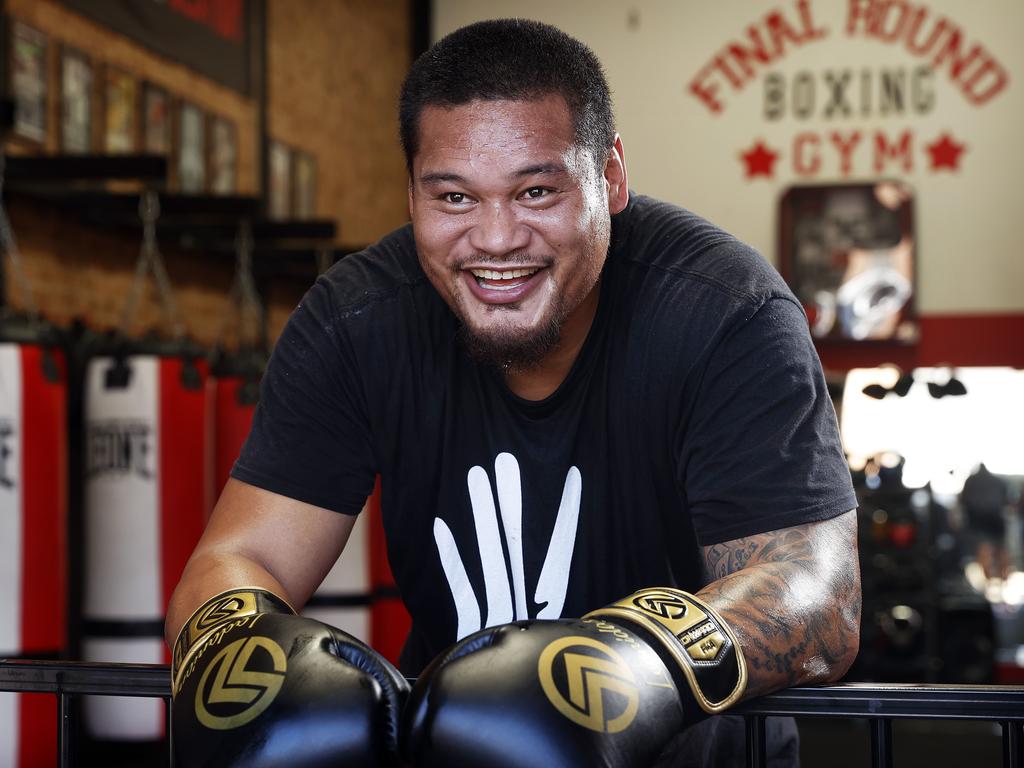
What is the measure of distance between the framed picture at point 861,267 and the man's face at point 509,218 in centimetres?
521

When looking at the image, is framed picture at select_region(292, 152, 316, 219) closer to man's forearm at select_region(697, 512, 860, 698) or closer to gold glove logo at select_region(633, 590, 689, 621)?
man's forearm at select_region(697, 512, 860, 698)

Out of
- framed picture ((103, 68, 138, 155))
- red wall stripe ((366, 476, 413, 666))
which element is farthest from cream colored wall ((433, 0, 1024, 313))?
red wall stripe ((366, 476, 413, 666))

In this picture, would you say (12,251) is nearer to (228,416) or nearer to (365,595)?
(228,416)

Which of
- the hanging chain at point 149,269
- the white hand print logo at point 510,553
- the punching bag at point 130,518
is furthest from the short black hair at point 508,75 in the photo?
the hanging chain at point 149,269

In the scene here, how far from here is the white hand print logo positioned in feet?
4.42

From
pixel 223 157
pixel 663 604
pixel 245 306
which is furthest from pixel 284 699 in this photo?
pixel 245 306

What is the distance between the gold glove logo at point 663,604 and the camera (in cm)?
92

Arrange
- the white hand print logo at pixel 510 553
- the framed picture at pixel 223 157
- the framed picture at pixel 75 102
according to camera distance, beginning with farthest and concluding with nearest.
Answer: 1. the framed picture at pixel 223 157
2. the framed picture at pixel 75 102
3. the white hand print logo at pixel 510 553

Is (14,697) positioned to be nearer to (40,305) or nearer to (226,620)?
(40,305)

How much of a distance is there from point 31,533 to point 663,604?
8.16ft

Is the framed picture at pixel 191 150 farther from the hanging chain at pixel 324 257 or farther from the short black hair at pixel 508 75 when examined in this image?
the short black hair at pixel 508 75

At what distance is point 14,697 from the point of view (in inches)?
116

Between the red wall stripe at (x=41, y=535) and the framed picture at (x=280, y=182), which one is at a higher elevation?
the framed picture at (x=280, y=182)

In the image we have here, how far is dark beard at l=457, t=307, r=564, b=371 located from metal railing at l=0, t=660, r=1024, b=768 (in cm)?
49
